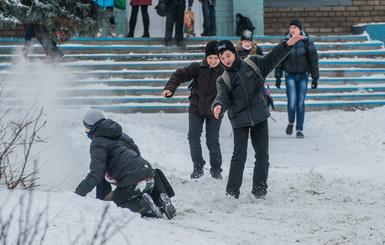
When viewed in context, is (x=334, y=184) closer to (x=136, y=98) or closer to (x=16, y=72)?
(x=136, y=98)

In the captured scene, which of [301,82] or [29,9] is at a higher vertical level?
[29,9]

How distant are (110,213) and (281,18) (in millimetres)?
14465

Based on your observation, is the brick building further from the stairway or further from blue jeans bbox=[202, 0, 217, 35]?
the stairway

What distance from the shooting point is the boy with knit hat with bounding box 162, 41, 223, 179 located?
7.32 meters

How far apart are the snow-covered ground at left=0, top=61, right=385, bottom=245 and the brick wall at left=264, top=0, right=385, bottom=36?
604cm

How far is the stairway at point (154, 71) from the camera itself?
12.9 meters

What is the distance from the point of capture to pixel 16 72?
13.3 metres

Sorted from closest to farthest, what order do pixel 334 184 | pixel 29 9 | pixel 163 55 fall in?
1. pixel 334 184
2. pixel 29 9
3. pixel 163 55

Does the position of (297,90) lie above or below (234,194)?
above

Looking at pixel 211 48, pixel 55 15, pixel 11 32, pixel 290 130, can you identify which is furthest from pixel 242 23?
pixel 211 48

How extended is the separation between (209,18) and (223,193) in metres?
10.1

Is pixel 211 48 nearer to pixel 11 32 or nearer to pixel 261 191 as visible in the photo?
pixel 261 191

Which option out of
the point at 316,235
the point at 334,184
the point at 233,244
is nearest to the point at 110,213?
the point at 233,244

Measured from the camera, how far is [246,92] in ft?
19.7
